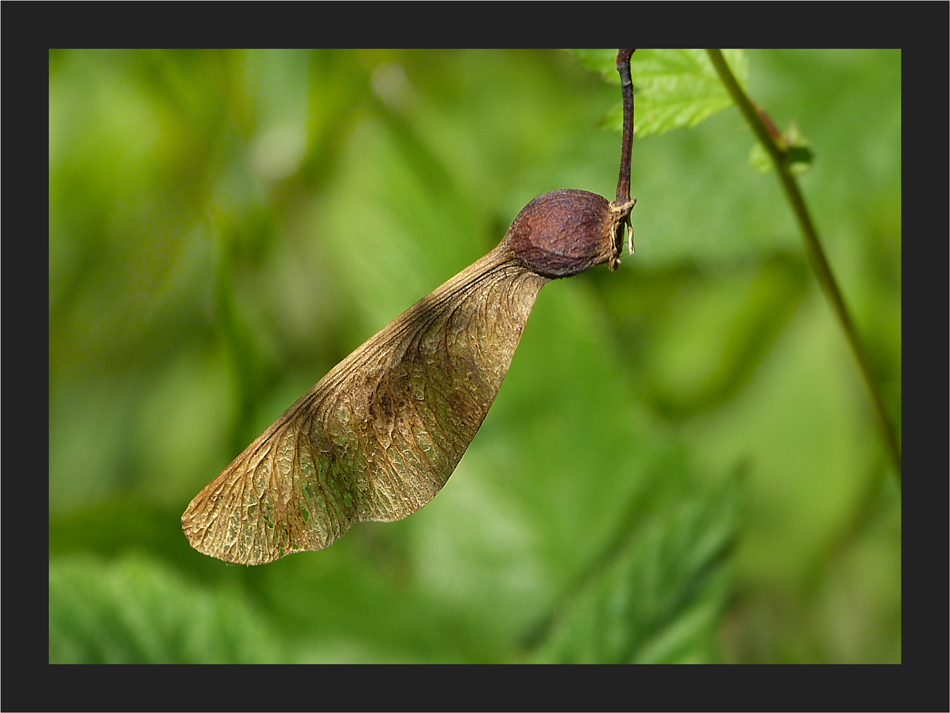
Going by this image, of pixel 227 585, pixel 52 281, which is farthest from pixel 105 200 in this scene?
pixel 227 585

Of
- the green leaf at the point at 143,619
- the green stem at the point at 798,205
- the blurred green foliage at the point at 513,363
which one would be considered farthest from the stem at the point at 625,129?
the green leaf at the point at 143,619

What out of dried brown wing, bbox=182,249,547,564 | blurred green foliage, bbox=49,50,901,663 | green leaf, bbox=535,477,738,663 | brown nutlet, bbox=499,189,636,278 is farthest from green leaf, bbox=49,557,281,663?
brown nutlet, bbox=499,189,636,278

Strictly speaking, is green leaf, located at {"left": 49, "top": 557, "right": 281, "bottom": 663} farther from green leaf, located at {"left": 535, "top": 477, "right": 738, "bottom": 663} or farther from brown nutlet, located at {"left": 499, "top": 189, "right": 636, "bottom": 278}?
brown nutlet, located at {"left": 499, "top": 189, "right": 636, "bottom": 278}

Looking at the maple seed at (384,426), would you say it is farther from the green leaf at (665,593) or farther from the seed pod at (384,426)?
the green leaf at (665,593)

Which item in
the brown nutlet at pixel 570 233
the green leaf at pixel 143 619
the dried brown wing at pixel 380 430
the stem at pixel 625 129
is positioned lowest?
the green leaf at pixel 143 619

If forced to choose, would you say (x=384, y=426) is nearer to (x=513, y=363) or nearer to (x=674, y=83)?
(x=674, y=83)

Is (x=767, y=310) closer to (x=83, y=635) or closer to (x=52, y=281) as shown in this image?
(x=83, y=635)

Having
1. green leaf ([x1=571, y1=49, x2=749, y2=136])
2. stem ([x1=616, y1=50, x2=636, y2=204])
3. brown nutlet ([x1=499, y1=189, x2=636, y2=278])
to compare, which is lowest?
brown nutlet ([x1=499, y1=189, x2=636, y2=278])
